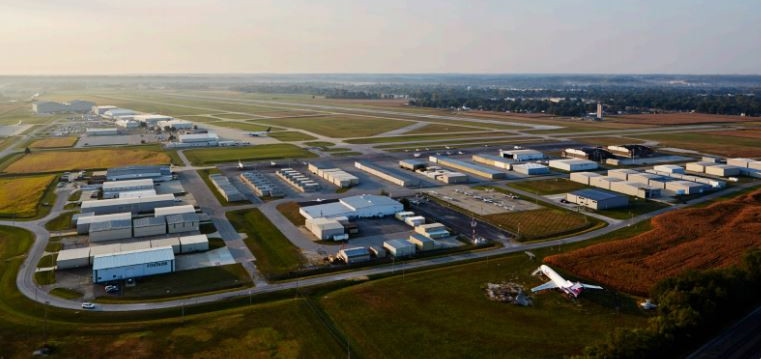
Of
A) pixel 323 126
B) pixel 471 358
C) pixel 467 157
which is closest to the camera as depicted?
pixel 471 358

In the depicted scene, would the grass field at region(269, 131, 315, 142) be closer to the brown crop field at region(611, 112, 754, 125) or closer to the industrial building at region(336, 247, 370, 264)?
the industrial building at region(336, 247, 370, 264)

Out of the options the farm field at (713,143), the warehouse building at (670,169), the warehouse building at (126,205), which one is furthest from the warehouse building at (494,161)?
the warehouse building at (126,205)

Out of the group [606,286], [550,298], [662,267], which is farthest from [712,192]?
[550,298]

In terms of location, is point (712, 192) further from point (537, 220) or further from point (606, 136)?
point (606, 136)

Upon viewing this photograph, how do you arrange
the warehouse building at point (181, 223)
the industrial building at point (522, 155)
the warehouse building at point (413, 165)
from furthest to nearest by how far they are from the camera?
1. the industrial building at point (522, 155)
2. the warehouse building at point (413, 165)
3. the warehouse building at point (181, 223)

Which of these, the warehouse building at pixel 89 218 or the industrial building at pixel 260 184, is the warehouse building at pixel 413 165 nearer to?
the industrial building at pixel 260 184

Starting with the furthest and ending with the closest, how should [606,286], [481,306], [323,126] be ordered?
[323,126]
[606,286]
[481,306]

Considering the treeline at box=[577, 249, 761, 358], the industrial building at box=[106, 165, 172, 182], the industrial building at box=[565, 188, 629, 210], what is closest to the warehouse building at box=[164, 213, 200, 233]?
the industrial building at box=[106, 165, 172, 182]
